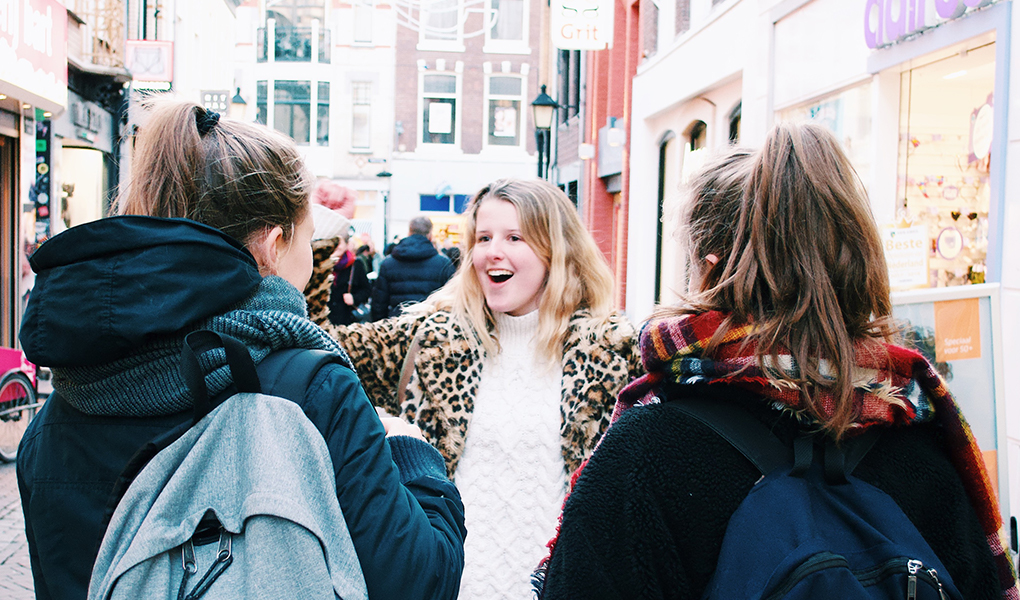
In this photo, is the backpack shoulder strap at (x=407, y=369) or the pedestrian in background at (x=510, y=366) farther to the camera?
the backpack shoulder strap at (x=407, y=369)

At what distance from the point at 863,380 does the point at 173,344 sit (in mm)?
1098

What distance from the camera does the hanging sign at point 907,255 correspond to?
10.8 feet

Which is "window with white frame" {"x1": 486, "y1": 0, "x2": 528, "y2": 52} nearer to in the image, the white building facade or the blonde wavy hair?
the white building facade

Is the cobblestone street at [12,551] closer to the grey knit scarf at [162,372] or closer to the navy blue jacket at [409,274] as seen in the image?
the grey knit scarf at [162,372]

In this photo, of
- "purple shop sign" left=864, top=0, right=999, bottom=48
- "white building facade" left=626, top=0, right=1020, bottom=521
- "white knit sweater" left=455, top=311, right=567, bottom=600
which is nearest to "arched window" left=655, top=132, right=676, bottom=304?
"white building facade" left=626, top=0, right=1020, bottom=521

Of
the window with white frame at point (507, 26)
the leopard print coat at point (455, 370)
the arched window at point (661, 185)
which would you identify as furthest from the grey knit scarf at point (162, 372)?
the window with white frame at point (507, 26)

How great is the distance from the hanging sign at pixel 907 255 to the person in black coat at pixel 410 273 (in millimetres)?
5570

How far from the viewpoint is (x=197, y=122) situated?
1.44 m

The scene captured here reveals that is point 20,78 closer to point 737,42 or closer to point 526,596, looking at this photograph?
point 737,42

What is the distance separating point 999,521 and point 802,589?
1.81 ft

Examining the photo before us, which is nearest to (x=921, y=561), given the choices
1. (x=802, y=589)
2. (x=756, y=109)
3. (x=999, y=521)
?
(x=802, y=589)

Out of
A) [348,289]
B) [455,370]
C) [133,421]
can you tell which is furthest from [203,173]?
[348,289]

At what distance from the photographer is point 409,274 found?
855cm

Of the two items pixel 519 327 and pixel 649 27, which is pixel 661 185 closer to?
pixel 649 27
